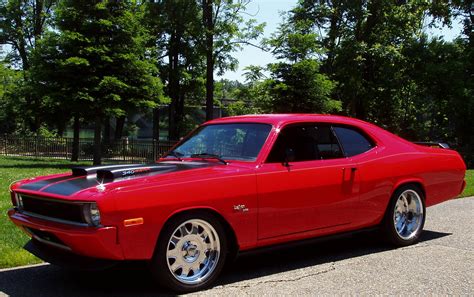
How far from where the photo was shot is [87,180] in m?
4.57

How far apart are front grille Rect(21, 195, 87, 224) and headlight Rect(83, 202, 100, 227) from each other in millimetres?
54

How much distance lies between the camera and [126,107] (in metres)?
20.4

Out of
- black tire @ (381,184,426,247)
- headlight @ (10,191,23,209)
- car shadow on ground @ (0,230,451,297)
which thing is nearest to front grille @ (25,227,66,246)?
headlight @ (10,191,23,209)

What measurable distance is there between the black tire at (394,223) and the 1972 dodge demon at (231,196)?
14mm

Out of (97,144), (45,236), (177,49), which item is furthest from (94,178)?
(177,49)

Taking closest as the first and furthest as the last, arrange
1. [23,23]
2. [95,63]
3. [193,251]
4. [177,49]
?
1. [193,251]
2. [95,63]
3. [177,49]
4. [23,23]

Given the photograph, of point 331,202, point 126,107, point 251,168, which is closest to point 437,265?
point 331,202

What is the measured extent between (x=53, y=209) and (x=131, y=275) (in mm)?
1116

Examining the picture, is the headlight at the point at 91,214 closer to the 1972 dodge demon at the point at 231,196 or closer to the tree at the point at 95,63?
the 1972 dodge demon at the point at 231,196

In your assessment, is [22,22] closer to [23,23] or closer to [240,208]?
[23,23]

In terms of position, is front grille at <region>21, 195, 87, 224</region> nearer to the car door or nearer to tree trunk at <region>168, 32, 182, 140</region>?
the car door

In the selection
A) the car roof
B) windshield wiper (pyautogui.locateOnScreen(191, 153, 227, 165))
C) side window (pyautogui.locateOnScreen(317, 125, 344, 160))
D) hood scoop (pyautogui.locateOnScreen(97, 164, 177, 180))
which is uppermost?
the car roof

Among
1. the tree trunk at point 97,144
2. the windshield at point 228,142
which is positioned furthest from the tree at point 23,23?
the windshield at point 228,142

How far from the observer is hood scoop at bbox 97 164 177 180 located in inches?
175
